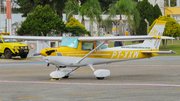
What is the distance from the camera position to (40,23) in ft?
111

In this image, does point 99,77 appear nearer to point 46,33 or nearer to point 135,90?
point 135,90

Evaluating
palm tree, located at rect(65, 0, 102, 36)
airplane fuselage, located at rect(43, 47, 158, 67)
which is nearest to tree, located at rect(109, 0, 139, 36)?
palm tree, located at rect(65, 0, 102, 36)

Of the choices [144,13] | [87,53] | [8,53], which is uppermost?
[144,13]

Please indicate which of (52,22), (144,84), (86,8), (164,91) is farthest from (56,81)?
(86,8)

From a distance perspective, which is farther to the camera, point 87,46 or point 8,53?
point 8,53

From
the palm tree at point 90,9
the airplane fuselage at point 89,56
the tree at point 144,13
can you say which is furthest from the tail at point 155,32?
the tree at point 144,13

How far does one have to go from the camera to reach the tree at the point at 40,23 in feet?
111

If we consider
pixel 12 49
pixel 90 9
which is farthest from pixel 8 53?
pixel 90 9

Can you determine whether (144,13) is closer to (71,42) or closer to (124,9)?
(124,9)

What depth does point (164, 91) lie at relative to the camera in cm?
1050

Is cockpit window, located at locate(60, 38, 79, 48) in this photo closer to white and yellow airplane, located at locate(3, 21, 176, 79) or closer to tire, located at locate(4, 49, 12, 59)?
white and yellow airplane, located at locate(3, 21, 176, 79)

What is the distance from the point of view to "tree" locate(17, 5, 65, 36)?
1331 inches

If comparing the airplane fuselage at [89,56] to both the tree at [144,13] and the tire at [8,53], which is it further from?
the tree at [144,13]

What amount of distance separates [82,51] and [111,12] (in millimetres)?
30359
